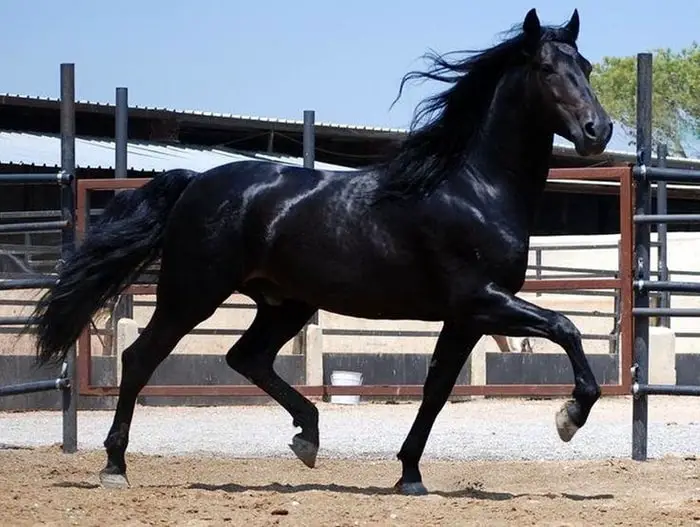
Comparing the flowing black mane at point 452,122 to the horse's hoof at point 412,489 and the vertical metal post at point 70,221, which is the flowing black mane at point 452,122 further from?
the vertical metal post at point 70,221

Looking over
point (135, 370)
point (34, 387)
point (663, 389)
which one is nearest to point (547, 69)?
point (663, 389)

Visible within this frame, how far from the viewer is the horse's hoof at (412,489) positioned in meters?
6.64

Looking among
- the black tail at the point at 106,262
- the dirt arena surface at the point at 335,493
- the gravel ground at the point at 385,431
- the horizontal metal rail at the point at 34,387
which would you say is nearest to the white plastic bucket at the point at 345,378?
the gravel ground at the point at 385,431

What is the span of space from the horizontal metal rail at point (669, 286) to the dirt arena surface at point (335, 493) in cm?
102

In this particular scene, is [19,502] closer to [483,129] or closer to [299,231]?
[299,231]

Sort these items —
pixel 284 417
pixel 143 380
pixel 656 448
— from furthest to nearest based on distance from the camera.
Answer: pixel 284 417 → pixel 656 448 → pixel 143 380

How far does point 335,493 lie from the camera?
6.39 meters

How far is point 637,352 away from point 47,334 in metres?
3.46

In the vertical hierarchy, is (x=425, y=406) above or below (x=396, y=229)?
below

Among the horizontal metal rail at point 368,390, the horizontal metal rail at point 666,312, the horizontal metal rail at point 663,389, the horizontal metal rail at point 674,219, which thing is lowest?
the horizontal metal rail at point 368,390

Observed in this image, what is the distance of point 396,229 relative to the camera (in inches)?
256

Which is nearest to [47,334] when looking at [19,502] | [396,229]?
[19,502]

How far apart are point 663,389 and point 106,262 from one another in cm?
330

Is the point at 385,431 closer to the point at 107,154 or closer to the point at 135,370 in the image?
the point at 135,370
